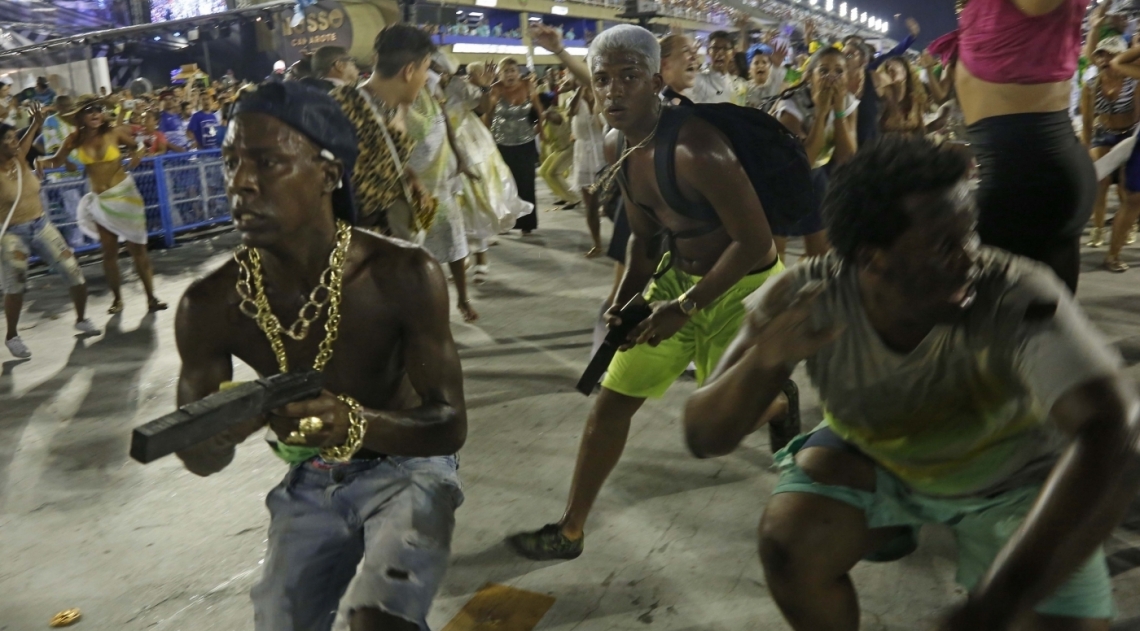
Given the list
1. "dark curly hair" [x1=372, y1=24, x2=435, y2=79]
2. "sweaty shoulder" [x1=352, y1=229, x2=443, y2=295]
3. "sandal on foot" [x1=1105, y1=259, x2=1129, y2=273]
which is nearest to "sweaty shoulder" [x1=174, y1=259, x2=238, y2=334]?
"sweaty shoulder" [x1=352, y1=229, x2=443, y2=295]

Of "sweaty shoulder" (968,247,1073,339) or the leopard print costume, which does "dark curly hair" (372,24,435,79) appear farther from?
"sweaty shoulder" (968,247,1073,339)

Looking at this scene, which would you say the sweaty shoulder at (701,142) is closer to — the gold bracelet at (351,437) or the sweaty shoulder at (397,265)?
the sweaty shoulder at (397,265)

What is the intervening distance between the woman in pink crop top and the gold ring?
6.96 ft

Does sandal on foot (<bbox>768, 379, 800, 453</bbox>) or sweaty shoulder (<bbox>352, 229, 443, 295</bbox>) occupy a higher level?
sweaty shoulder (<bbox>352, 229, 443, 295</bbox>)

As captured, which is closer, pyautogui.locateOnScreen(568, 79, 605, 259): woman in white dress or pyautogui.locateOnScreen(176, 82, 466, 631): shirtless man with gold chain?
pyautogui.locateOnScreen(176, 82, 466, 631): shirtless man with gold chain

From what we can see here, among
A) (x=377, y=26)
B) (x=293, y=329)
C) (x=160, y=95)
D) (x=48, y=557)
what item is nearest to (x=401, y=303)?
(x=293, y=329)

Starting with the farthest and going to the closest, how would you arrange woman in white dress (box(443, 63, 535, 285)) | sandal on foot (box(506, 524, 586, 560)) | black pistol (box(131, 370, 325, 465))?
woman in white dress (box(443, 63, 535, 285)) → sandal on foot (box(506, 524, 586, 560)) → black pistol (box(131, 370, 325, 465))

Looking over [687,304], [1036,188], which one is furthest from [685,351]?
[1036,188]

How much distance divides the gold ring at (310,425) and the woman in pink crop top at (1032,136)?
83.5 inches

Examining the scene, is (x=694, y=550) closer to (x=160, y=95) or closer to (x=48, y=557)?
(x=48, y=557)

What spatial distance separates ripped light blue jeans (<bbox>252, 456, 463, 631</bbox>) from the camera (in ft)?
5.70

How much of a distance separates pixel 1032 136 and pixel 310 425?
226 centimetres

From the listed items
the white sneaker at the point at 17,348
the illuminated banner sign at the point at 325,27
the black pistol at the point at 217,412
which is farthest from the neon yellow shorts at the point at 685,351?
the illuminated banner sign at the point at 325,27

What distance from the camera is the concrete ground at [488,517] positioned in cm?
279
